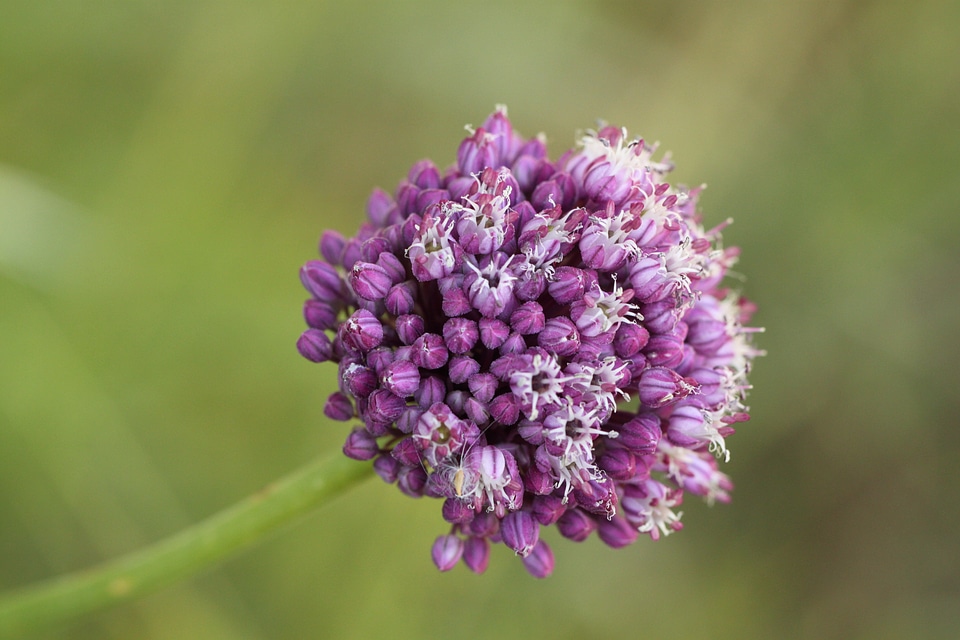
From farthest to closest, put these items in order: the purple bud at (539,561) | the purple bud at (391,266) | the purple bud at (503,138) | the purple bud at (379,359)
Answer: the purple bud at (503,138)
the purple bud at (539,561)
the purple bud at (391,266)
the purple bud at (379,359)

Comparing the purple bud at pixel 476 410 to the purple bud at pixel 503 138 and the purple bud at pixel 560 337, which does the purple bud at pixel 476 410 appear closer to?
the purple bud at pixel 560 337

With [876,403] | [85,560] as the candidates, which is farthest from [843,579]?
[85,560]

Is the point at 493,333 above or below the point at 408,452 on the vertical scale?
above

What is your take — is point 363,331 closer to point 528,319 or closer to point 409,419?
point 409,419

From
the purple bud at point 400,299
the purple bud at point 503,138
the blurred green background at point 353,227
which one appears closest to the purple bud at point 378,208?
the purple bud at point 503,138

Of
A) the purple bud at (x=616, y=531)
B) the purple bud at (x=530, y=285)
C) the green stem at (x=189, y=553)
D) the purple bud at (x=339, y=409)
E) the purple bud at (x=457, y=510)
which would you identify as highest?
the purple bud at (x=530, y=285)

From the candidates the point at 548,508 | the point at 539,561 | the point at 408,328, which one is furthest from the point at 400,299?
the point at 539,561

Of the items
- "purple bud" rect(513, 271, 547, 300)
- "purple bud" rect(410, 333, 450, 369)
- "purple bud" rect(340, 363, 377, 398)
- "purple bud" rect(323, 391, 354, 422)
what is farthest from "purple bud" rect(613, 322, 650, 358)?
"purple bud" rect(323, 391, 354, 422)

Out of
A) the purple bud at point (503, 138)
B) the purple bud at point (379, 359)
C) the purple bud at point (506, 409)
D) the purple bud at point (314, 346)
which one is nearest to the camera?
the purple bud at point (506, 409)
